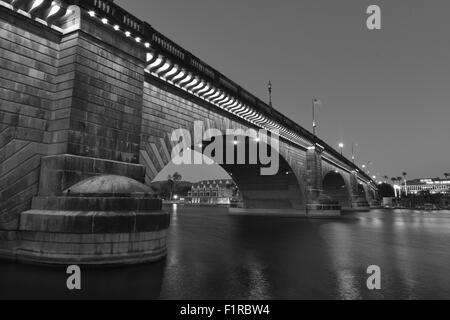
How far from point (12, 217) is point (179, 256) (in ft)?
19.4

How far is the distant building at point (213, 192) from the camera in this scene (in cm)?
13338

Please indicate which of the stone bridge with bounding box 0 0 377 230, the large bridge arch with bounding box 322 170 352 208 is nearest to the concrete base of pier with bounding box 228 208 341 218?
the large bridge arch with bounding box 322 170 352 208

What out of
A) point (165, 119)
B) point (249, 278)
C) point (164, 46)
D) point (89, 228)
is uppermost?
point (164, 46)

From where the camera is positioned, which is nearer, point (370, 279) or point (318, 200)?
point (370, 279)

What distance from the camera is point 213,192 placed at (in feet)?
458

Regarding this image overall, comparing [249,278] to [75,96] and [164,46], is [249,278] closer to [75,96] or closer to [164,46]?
[75,96]

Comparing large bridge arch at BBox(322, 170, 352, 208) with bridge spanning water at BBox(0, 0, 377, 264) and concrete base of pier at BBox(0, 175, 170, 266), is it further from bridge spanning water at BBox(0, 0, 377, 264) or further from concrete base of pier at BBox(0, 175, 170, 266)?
concrete base of pier at BBox(0, 175, 170, 266)

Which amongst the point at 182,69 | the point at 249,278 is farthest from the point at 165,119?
the point at 249,278

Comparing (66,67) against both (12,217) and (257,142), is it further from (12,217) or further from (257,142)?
(257,142)

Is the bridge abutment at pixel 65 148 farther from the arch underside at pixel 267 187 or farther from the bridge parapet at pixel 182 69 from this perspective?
the arch underside at pixel 267 187

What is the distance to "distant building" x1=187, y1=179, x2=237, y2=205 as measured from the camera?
133375mm

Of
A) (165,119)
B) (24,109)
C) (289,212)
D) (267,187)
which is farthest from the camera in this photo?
(267,187)

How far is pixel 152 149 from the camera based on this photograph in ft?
52.5

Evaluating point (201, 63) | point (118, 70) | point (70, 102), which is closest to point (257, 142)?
point (201, 63)
